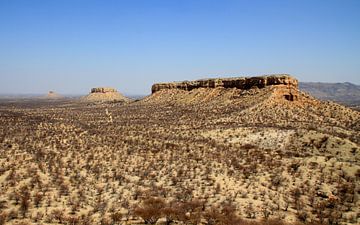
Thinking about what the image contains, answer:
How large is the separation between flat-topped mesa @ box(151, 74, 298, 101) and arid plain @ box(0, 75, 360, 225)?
1417cm

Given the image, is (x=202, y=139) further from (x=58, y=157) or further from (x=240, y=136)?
(x=58, y=157)

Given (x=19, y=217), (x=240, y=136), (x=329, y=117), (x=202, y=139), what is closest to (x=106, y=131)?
(x=202, y=139)

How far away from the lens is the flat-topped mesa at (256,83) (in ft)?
166

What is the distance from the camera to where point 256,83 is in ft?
182

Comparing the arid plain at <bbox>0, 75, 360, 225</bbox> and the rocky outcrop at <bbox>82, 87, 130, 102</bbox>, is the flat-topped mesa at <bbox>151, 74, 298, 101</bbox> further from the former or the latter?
the rocky outcrop at <bbox>82, 87, 130, 102</bbox>

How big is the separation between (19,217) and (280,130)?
22.2 meters

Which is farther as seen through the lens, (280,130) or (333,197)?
(280,130)

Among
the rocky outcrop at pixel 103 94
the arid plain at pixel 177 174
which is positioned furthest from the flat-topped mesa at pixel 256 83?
the rocky outcrop at pixel 103 94

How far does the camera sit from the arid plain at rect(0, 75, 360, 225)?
15.1 m

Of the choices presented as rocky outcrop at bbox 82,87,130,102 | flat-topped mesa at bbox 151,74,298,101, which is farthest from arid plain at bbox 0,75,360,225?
rocky outcrop at bbox 82,87,130,102

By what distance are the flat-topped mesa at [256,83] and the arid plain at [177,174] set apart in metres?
14.2

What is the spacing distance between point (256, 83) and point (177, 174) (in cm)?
3763

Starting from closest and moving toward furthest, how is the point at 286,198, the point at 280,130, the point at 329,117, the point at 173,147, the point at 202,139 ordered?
the point at 286,198
the point at 173,147
the point at 202,139
the point at 280,130
the point at 329,117

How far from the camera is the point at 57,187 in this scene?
1753 centimetres
